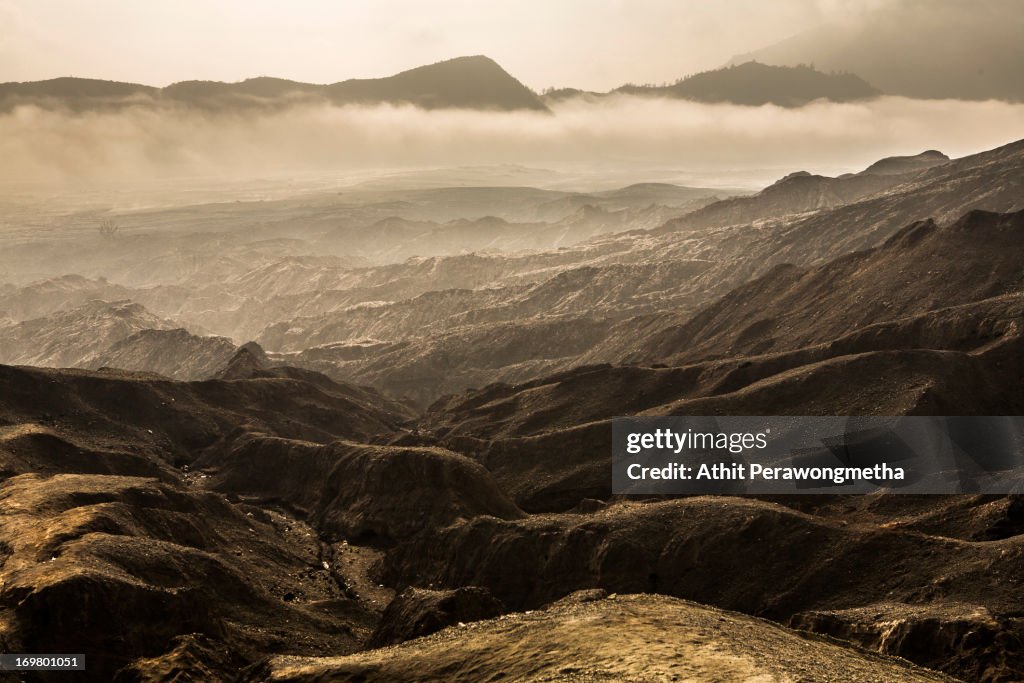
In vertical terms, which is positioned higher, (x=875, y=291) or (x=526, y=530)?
(x=875, y=291)

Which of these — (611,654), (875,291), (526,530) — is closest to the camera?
(611,654)

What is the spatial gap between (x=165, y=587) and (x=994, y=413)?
75284mm

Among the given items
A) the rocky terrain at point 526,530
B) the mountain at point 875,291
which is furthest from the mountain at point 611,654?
the mountain at point 875,291

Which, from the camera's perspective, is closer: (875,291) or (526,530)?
(526,530)

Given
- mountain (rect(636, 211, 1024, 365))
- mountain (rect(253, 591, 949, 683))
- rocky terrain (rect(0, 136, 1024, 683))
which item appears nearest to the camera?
mountain (rect(253, 591, 949, 683))

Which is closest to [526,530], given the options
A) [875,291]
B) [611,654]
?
[611,654]

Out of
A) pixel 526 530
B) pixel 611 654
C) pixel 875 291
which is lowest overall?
pixel 526 530

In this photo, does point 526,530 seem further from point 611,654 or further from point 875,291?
point 875,291

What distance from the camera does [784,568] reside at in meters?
59.0

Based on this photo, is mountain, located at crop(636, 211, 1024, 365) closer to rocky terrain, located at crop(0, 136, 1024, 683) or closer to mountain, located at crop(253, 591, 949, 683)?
rocky terrain, located at crop(0, 136, 1024, 683)

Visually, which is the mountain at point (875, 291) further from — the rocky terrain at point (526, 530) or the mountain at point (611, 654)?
the mountain at point (611, 654)

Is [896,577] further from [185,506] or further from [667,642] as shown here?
[185,506]

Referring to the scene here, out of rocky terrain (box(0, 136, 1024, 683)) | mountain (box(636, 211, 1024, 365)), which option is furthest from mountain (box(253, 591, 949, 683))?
mountain (box(636, 211, 1024, 365))

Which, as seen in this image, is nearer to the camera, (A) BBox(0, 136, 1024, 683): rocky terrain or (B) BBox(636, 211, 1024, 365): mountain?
(A) BBox(0, 136, 1024, 683): rocky terrain
